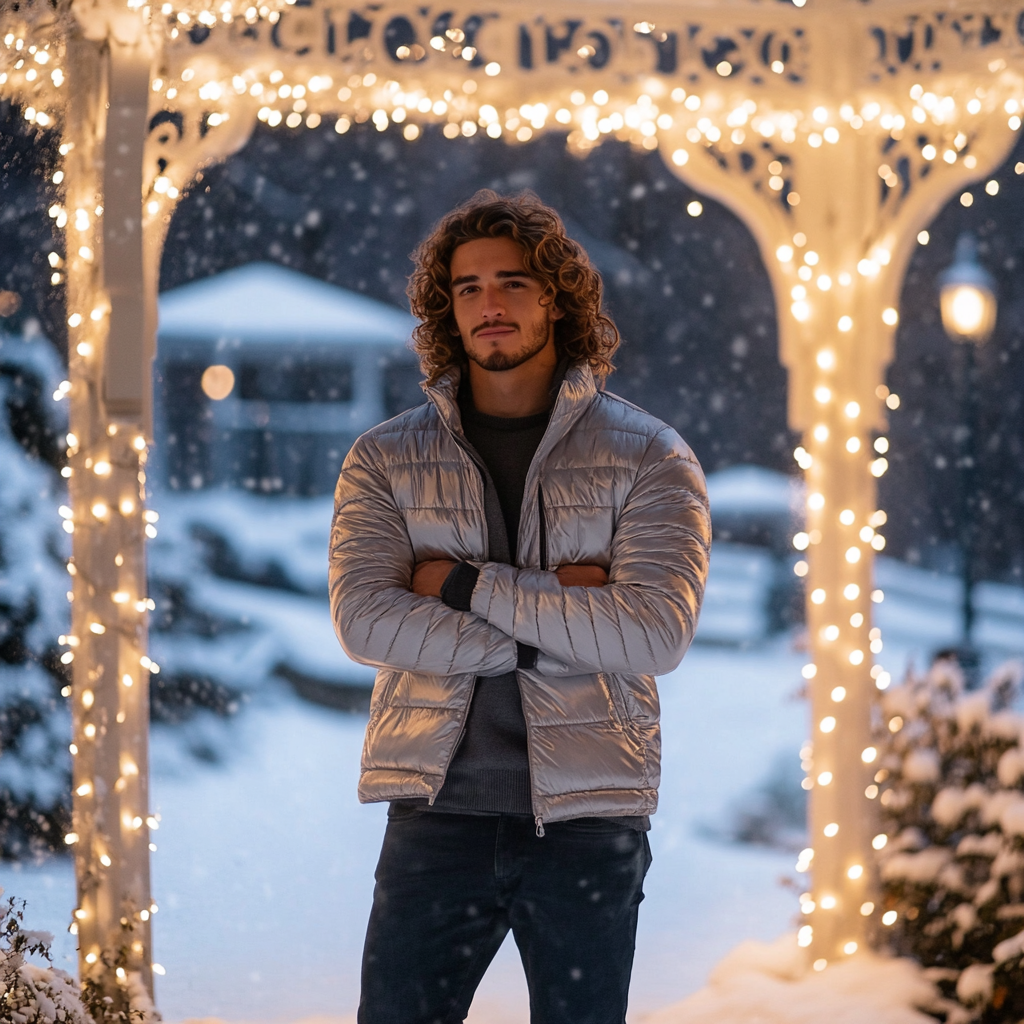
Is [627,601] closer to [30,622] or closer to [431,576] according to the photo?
[431,576]

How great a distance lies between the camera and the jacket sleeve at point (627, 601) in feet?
5.98

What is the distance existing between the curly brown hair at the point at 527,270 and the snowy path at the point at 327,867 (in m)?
1.93

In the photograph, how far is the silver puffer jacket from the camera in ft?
5.99

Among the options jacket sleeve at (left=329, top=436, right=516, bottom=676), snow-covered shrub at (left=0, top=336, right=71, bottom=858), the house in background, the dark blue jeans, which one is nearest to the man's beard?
jacket sleeve at (left=329, top=436, right=516, bottom=676)

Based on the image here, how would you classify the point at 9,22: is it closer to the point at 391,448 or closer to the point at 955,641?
the point at 391,448

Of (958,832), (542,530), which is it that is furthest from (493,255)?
(958,832)

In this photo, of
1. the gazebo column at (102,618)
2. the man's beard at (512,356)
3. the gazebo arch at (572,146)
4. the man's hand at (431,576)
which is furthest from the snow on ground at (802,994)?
the man's beard at (512,356)

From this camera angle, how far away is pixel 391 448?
6.64 ft

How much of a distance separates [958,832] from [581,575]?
2252 mm

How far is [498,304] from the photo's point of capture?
6.41ft

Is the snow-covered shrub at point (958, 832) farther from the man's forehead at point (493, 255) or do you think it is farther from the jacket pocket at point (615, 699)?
the man's forehead at point (493, 255)

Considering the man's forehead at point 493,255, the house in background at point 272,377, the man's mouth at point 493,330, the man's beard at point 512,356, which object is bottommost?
→ the man's beard at point 512,356

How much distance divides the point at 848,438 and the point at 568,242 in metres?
1.79

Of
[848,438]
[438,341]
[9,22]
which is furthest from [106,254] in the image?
[848,438]
